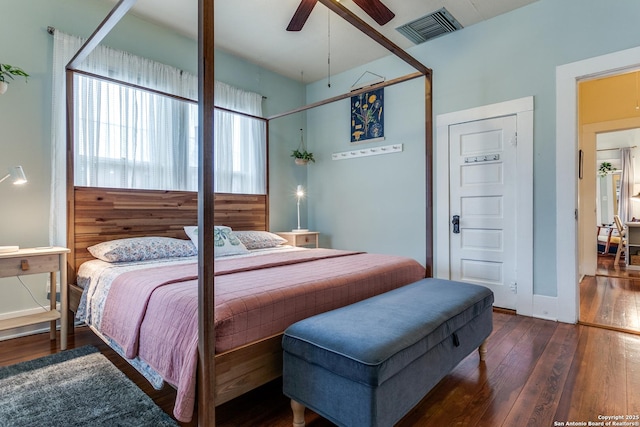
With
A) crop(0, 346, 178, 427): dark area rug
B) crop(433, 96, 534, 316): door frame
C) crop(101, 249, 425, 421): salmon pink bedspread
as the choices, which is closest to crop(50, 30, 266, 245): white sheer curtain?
crop(0, 346, 178, 427): dark area rug

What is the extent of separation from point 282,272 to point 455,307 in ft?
3.47

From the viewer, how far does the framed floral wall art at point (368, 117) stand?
4.29 meters

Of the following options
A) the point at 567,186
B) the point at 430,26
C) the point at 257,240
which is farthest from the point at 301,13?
the point at 567,186

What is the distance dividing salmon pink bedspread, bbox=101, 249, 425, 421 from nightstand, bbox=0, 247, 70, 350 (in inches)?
27.2

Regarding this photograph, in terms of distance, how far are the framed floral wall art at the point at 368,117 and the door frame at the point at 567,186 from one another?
188 centimetres

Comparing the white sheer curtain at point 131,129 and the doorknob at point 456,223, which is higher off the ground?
the white sheer curtain at point 131,129

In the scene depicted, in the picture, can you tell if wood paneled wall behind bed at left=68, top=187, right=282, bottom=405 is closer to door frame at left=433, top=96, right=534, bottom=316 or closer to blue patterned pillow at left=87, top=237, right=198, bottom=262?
blue patterned pillow at left=87, top=237, right=198, bottom=262

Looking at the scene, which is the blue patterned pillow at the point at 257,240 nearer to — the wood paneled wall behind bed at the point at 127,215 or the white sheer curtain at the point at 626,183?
the wood paneled wall behind bed at the point at 127,215

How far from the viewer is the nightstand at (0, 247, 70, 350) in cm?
Result: 225

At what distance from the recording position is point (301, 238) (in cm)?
441

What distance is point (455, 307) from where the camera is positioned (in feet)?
5.92

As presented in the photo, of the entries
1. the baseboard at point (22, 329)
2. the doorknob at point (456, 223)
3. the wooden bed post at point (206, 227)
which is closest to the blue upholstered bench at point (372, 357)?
the wooden bed post at point (206, 227)

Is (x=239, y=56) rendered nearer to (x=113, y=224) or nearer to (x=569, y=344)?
(x=113, y=224)

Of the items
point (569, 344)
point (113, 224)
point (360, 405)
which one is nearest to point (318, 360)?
point (360, 405)
